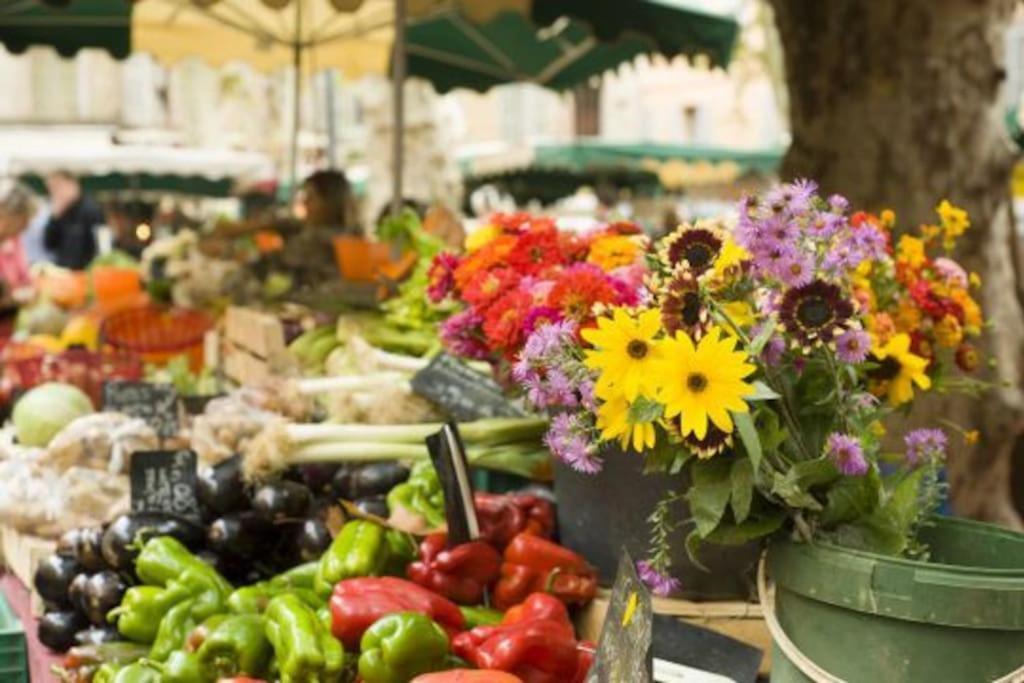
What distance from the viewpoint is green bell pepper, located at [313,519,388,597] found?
2.83m

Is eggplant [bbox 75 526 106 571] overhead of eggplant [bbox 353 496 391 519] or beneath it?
beneath

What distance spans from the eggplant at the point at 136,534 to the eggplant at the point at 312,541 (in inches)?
9.8

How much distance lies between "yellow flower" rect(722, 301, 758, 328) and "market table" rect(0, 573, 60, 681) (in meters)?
1.60

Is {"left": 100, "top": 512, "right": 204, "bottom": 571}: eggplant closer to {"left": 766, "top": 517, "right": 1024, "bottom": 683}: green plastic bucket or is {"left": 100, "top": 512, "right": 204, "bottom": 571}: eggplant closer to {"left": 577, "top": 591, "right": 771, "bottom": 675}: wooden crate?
{"left": 577, "top": 591, "right": 771, "bottom": 675}: wooden crate

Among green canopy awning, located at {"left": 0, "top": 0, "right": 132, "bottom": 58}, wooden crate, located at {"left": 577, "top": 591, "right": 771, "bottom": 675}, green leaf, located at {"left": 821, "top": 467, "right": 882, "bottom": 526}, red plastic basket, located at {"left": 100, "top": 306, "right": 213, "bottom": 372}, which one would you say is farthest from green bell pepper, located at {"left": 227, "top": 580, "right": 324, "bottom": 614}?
green canopy awning, located at {"left": 0, "top": 0, "right": 132, "bottom": 58}

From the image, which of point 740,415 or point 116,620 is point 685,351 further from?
point 116,620

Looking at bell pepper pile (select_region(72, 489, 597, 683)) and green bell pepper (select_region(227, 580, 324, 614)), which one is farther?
green bell pepper (select_region(227, 580, 324, 614))

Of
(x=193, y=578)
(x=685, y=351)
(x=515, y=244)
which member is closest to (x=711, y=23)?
(x=515, y=244)

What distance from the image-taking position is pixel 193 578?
293cm

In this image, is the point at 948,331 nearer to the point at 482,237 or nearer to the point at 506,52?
the point at 482,237

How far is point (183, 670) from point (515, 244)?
1.10 m

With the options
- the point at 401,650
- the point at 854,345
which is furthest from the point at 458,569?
the point at 854,345

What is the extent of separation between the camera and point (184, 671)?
252 centimetres

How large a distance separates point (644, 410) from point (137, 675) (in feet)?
3.77
